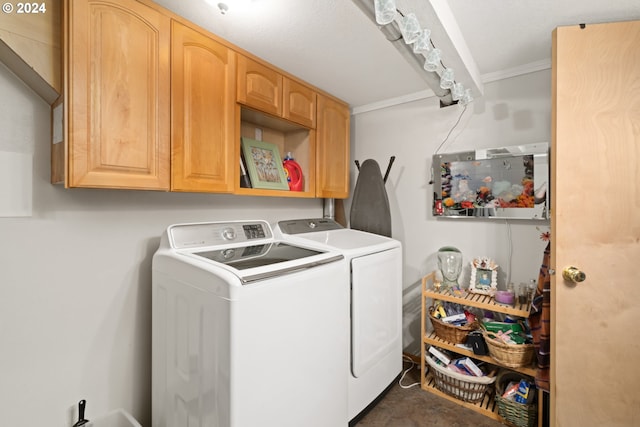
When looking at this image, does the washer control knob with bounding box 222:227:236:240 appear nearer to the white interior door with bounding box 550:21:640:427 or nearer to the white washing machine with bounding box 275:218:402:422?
the white washing machine with bounding box 275:218:402:422

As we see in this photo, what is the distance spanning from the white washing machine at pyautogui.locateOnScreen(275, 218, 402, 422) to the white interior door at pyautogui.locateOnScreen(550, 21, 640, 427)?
0.85 m

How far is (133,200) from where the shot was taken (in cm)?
Answer: 150

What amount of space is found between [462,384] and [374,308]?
80cm

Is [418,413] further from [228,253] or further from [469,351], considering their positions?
[228,253]

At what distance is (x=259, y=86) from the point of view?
1.77 m

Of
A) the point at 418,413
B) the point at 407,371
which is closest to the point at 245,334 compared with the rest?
the point at 418,413

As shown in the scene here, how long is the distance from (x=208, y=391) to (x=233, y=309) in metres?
0.39

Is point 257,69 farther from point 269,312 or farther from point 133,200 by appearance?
point 269,312

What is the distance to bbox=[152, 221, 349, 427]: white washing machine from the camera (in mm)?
1017

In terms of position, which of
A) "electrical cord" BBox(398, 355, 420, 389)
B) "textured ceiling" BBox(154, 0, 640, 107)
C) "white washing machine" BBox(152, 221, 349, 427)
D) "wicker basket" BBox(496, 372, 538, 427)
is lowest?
"electrical cord" BBox(398, 355, 420, 389)

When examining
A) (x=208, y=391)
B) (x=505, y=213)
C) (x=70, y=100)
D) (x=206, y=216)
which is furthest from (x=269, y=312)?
(x=505, y=213)

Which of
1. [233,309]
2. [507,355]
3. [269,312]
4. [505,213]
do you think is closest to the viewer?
[233,309]

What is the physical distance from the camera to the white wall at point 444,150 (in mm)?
1876

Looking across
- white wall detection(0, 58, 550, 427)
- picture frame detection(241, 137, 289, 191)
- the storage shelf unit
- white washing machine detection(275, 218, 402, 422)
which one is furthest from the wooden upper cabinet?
the storage shelf unit
